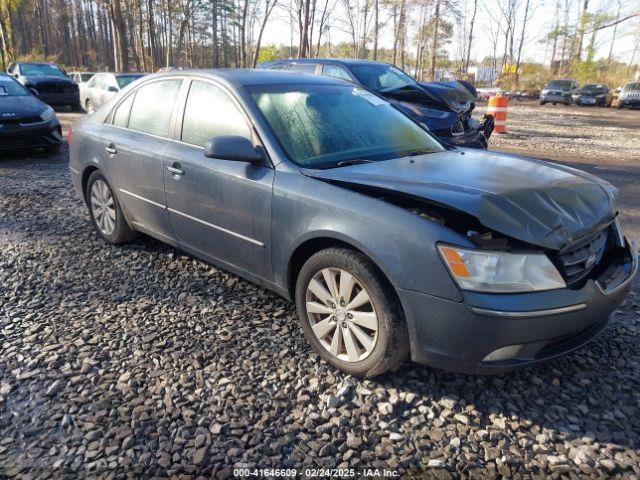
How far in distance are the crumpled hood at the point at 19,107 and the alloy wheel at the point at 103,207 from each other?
5.02m

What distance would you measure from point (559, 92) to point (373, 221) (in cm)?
3109

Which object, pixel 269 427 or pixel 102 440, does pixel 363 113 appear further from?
pixel 102 440

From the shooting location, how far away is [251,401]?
2.59m

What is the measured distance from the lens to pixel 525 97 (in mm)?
36219

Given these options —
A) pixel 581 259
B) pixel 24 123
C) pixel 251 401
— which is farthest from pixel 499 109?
pixel 251 401

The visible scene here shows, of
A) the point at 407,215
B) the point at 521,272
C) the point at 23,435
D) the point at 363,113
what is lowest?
the point at 23,435

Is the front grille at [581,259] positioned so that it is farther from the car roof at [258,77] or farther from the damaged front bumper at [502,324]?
the car roof at [258,77]

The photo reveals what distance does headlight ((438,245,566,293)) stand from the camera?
223 centimetres

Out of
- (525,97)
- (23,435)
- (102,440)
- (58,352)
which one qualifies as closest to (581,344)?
(102,440)

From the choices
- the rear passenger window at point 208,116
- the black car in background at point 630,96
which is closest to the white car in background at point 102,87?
the rear passenger window at point 208,116

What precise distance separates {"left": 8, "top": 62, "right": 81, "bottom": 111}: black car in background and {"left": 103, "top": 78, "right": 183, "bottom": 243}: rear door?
1557cm

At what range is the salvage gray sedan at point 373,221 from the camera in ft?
7.47

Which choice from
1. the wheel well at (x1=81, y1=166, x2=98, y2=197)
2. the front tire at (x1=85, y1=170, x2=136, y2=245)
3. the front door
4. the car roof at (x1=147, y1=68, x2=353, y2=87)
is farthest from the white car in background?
the front door

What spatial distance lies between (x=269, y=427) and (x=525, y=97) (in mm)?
38645
